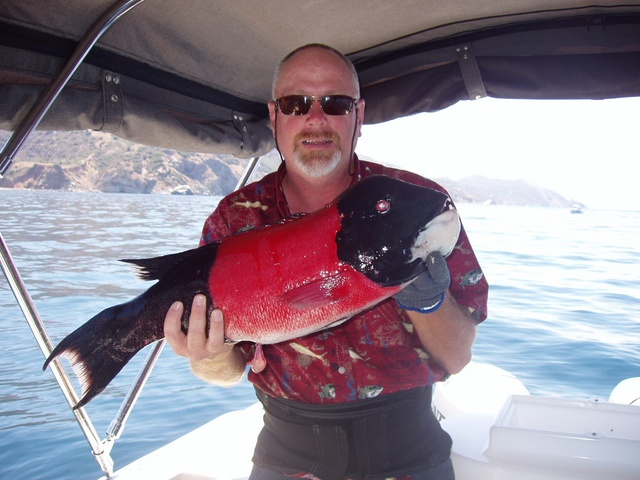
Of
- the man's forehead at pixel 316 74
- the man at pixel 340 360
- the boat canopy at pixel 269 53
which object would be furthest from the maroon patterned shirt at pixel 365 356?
the boat canopy at pixel 269 53

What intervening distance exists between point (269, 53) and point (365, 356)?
77.4 inches

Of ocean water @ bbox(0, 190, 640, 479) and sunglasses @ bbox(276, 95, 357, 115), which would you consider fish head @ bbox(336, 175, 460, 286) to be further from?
ocean water @ bbox(0, 190, 640, 479)

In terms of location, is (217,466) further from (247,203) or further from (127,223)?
(127,223)

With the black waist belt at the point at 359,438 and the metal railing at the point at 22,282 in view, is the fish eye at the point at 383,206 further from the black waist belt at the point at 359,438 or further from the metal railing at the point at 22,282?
the metal railing at the point at 22,282

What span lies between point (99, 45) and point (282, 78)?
0.97 m

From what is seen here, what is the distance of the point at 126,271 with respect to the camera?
17531mm

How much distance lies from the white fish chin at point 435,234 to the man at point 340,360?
1.76ft

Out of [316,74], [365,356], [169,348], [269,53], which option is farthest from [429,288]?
[169,348]

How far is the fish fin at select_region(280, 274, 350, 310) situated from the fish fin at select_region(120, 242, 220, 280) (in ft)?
1.09

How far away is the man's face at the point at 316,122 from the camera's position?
2.34m

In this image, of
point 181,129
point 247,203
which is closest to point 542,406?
point 247,203

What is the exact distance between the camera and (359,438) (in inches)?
85.4

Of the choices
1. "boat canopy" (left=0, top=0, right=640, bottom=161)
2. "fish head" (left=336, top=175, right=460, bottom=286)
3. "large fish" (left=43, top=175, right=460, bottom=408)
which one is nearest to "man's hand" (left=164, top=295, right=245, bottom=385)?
"large fish" (left=43, top=175, right=460, bottom=408)

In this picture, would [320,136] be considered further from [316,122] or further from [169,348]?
[169,348]
